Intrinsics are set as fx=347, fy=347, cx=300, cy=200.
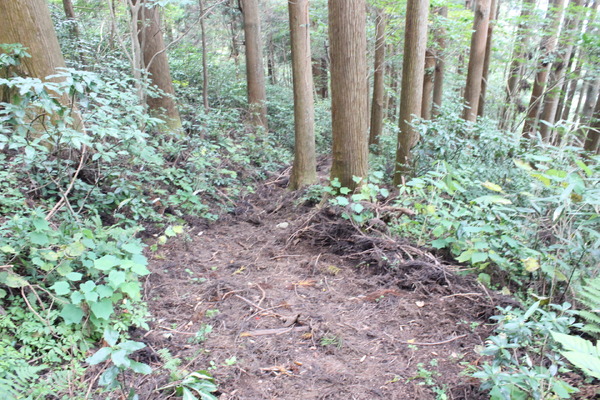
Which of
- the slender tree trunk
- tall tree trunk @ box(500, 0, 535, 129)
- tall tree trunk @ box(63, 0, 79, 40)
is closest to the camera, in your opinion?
tall tree trunk @ box(63, 0, 79, 40)

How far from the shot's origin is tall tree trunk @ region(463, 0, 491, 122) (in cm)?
771

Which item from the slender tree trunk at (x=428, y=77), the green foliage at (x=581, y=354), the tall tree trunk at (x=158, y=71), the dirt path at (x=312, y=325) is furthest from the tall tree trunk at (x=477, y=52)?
the green foliage at (x=581, y=354)

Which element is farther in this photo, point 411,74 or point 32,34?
point 411,74

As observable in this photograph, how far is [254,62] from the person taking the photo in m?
9.70

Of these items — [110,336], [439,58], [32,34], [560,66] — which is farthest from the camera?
[560,66]

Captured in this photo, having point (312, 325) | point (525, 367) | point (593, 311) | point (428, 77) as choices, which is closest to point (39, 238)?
point (312, 325)

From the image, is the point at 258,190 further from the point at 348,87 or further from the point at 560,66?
the point at 560,66

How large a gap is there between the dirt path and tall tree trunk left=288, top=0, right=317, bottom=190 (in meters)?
A: 2.56

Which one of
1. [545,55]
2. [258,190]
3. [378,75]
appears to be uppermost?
[545,55]

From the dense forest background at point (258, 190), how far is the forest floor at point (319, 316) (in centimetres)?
8

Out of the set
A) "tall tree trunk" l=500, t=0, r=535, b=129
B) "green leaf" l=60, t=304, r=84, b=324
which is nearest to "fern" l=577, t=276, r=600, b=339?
"green leaf" l=60, t=304, r=84, b=324

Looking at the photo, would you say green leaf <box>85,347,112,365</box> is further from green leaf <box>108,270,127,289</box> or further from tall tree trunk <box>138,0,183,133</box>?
tall tree trunk <box>138,0,183,133</box>

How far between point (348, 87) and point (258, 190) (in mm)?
2871

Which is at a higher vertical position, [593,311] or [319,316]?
[593,311]
